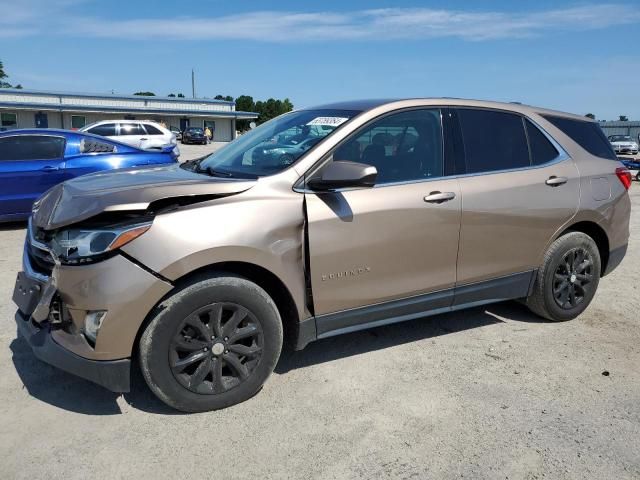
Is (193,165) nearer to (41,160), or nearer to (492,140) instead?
(492,140)

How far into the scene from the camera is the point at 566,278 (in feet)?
14.7

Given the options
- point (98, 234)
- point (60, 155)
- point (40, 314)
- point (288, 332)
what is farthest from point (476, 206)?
point (60, 155)

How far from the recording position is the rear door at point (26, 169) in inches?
301

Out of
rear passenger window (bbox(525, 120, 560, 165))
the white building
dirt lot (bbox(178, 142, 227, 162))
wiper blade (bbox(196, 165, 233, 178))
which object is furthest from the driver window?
the white building

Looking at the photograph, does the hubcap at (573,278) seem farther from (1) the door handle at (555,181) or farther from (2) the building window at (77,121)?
(2) the building window at (77,121)

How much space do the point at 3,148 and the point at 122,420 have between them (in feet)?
20.6

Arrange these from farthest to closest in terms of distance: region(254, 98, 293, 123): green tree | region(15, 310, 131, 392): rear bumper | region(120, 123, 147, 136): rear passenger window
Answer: region(254, 98, 293, 123): green tree → region(120, 123, 147, 136): rear passenger window → region(15, 310, 131, 392): rear bumper

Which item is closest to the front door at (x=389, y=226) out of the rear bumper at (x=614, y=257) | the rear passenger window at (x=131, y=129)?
the rear bumper at (x=614, y=257)

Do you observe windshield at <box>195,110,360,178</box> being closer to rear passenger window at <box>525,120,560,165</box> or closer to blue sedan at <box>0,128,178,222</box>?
rear passenger window at <box>525,120,560,165</box>

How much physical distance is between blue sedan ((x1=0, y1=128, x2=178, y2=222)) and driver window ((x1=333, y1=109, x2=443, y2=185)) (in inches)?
215

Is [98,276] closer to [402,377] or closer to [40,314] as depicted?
[40,314]

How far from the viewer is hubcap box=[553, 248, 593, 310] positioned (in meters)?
4.44

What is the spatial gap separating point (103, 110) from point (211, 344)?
51.4 metres

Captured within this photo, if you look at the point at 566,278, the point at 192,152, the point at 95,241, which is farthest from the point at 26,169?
the point at 192,152
